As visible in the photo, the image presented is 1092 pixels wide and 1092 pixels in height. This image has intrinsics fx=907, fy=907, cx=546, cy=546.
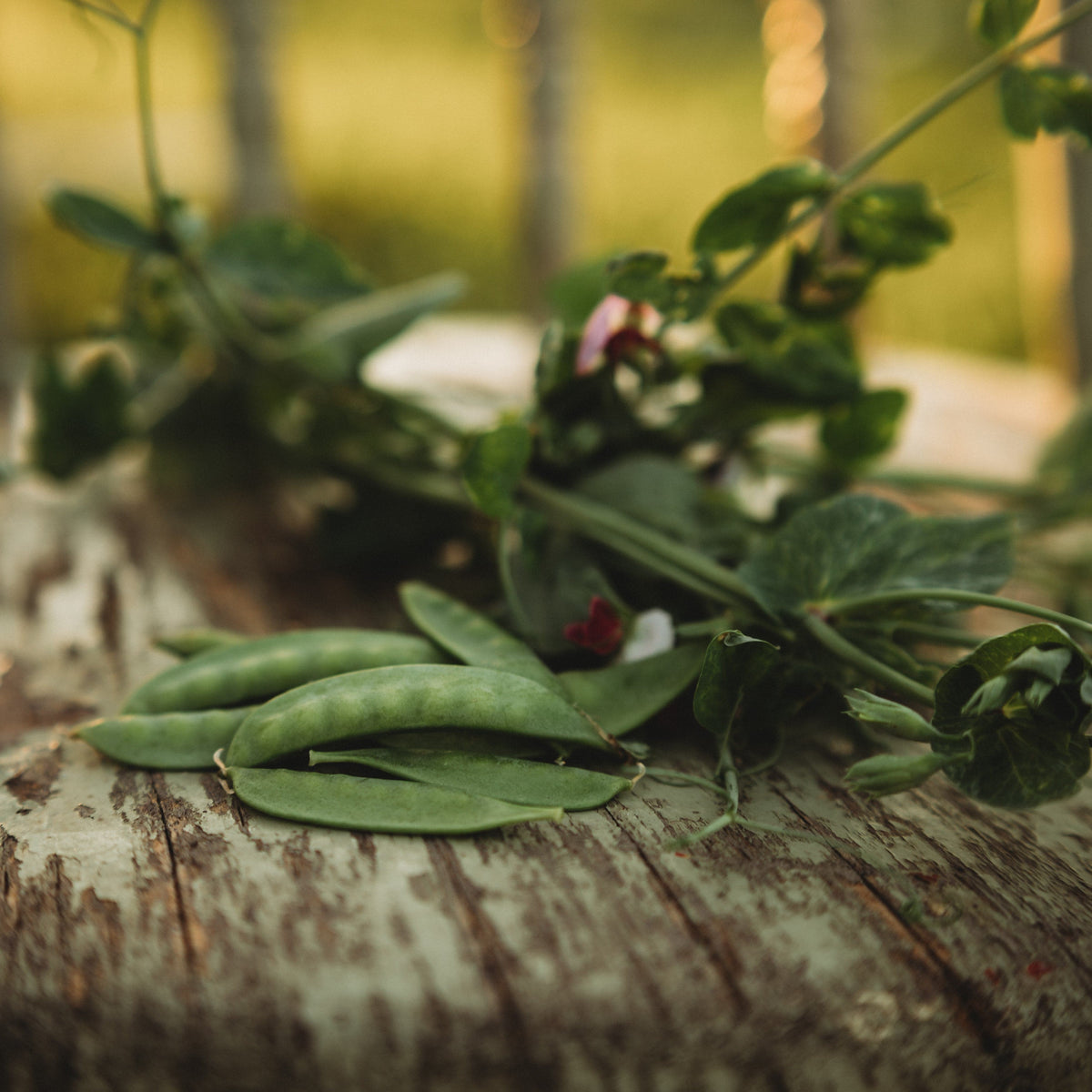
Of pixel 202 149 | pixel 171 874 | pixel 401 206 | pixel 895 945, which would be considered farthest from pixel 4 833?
pixel 202 149

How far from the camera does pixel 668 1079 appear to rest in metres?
0.34

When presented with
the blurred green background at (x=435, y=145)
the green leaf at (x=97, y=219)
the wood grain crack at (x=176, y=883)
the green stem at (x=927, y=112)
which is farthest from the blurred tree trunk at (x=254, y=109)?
the wood grain crack at (x=176, y=883)

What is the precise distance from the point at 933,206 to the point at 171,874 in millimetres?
592

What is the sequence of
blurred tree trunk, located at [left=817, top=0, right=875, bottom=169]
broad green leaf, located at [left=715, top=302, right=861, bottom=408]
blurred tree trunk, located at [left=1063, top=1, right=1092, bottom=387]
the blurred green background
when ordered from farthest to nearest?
the blurred green background, blurred tree trunk, located at [left=817, top=0, right=875, bottom=169], blurred tree trunk, located at [left=1063, top=1, right=1092, bottom=387], broad green leaf, located at [left=715, top=302, right=861, bottom=408]

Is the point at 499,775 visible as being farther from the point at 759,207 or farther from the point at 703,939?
the point at 759,207

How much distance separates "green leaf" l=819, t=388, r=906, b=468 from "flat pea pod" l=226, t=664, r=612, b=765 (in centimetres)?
35

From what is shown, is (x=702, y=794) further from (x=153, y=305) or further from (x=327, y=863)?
(x=153, y=305)

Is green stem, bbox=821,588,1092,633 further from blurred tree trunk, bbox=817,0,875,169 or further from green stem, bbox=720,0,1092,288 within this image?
blurred tree trunk, bbox=817,0,875,169

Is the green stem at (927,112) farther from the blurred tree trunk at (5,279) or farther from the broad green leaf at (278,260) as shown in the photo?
the blurred tree trunk at (5,279)

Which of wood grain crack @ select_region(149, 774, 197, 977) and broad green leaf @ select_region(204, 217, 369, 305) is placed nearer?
wood grain crack @ select_region(149, 774, 197, 977)

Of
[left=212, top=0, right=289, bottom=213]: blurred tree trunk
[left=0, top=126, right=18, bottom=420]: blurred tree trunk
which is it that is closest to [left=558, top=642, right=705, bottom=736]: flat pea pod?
[left=212, top=0, right=289, bottom=213]: blurred tree trunk

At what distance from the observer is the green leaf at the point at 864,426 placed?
67 cm

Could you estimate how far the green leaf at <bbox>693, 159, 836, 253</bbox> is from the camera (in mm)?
561

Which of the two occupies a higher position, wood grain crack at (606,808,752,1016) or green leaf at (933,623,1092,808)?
green leaf at (933,623,1092,808)
